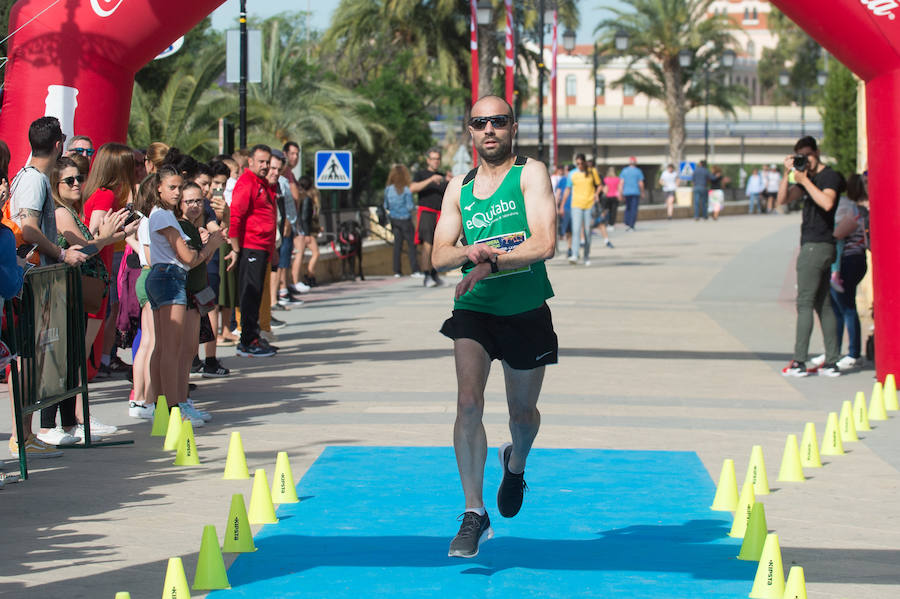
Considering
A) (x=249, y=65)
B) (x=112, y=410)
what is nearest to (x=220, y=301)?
(x=112, y=410)

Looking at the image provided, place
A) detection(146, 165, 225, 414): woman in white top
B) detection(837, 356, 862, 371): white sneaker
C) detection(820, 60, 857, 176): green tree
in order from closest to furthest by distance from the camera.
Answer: detection(146, 165, 225, 414): woman in white top
detection(837, 356, 862, 371): white sneaker
detection(820, 60, 857, 176): green tree

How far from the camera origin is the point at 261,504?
251 inches

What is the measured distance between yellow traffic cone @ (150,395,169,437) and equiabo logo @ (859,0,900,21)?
5864 mm

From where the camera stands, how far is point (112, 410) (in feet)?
31.1

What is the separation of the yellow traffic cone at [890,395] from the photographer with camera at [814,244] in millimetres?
1372

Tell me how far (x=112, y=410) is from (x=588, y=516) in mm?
4227

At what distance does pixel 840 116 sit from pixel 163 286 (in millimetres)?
23205

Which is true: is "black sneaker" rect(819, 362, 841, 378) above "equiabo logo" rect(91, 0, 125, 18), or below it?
below

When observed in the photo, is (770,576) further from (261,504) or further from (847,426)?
(847,426)

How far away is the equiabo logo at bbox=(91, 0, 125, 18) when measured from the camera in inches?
394

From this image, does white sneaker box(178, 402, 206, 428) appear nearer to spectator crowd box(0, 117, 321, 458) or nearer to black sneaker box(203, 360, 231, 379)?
spectator crowd box(0, 117, 321, 458)

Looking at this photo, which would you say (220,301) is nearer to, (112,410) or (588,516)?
(112,410)

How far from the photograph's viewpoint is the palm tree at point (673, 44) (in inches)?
2232

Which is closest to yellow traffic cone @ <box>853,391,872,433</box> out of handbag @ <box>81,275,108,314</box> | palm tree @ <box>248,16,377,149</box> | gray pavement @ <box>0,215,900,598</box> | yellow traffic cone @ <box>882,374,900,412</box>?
gray pavement @ <box>0,215,900,598</box>
